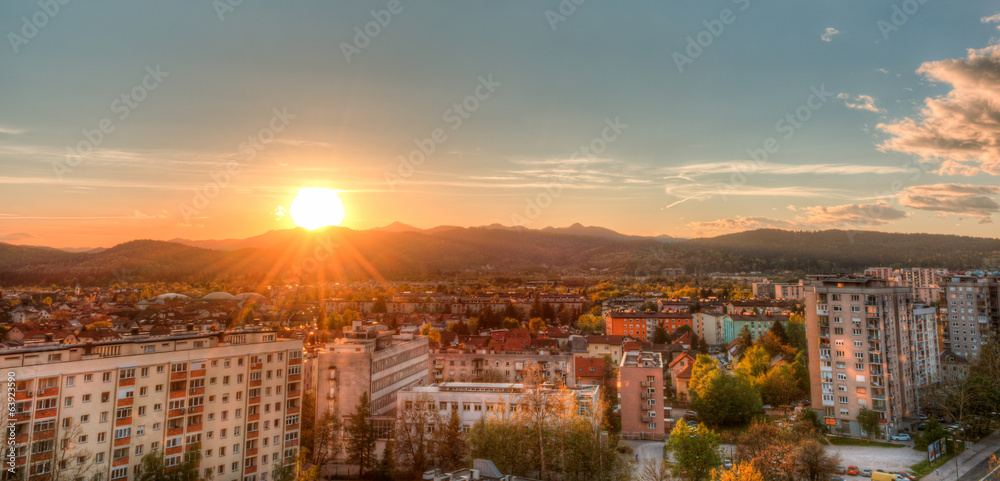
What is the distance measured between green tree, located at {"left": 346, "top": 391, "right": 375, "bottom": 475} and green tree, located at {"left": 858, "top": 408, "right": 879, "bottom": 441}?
22338mm

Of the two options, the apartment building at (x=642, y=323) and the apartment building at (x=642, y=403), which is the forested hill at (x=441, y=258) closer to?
the apartment building at (x=642, y=323)

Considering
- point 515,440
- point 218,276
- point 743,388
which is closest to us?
point 515,440

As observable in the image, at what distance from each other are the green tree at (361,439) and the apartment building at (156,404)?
2120mm

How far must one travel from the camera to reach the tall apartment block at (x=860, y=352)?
27031 millimetres

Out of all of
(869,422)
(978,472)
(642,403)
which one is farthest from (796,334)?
(642,403)

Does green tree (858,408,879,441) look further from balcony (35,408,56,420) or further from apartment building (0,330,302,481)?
balcony (35,408,56,420)

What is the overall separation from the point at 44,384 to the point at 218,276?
119 m

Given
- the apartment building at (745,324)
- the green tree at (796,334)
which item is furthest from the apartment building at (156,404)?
the apartment building at (745,324)

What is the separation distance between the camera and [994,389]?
28.1m

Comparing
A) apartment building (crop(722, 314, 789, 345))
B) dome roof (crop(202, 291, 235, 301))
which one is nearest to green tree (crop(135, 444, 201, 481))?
apartment building (crop(722, 314, 789, 345))

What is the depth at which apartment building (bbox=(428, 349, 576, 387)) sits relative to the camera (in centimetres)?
3281

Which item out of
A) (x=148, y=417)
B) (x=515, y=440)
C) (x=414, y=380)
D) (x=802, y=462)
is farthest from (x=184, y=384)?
(x=802, y=462)

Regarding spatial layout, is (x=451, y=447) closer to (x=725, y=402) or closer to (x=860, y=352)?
(x=725, y=402)

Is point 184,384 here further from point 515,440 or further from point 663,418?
point 663,418
